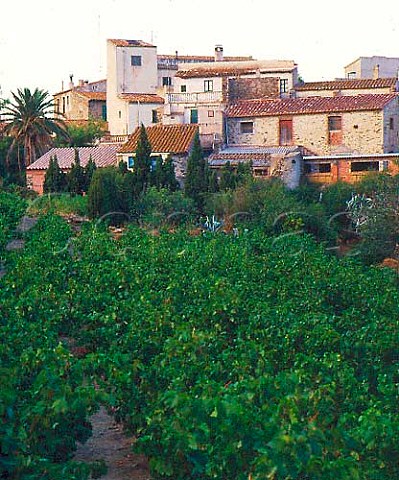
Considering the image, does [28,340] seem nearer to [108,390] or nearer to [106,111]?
[108,390]

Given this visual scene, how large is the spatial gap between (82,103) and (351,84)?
17.8m

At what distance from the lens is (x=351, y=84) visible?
160 feet

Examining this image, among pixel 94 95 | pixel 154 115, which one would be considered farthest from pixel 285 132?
pixel 94 95

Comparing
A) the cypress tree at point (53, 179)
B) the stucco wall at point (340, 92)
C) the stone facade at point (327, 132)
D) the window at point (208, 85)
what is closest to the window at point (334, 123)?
the stone facade at point (327, 132)

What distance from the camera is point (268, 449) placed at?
906cm

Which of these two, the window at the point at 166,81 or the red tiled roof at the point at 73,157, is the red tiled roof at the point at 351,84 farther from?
the red tiled roof at the point at 73,157

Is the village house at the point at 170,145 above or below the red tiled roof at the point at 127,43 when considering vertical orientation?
below

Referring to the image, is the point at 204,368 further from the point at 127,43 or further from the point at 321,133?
the point at 127,43

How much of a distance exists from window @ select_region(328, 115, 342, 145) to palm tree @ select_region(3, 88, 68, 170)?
12.0 m

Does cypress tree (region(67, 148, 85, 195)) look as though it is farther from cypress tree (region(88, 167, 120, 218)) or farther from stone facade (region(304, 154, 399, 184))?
stone facade (region(304, 154, 399, 184))

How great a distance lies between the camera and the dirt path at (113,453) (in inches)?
454

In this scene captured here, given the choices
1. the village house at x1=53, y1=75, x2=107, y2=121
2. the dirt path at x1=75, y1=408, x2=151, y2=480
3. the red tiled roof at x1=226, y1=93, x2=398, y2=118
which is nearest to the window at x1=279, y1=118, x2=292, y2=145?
the red tiled roof at x1=226, y1=93, x2=398, y2=118

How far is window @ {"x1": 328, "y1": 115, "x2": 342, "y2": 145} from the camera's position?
4331cm

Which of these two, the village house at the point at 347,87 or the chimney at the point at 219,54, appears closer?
the village house at the point at 347,87
